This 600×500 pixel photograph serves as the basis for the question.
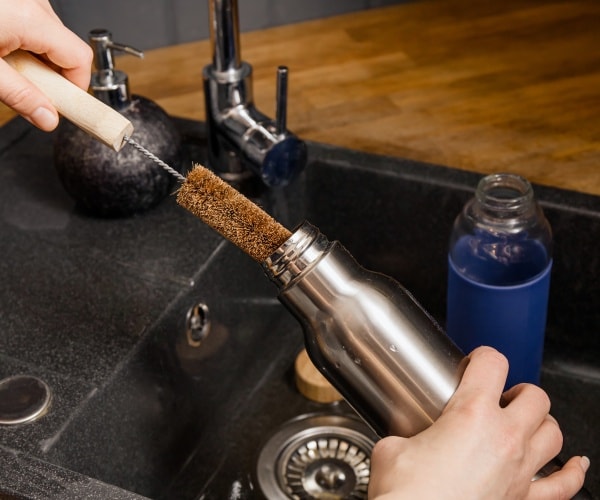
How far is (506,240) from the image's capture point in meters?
0.81

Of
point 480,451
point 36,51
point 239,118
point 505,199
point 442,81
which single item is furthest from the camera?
point 442,81

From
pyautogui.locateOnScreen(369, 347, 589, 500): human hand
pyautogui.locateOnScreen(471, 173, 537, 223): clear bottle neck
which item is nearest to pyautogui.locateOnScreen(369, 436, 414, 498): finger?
pyautogui.locateOnScreen(369, 347, 589, 500): human hand

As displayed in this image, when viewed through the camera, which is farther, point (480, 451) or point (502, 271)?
point (502, 271)

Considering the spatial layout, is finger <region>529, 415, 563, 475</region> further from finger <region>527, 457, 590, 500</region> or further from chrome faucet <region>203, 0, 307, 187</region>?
chrome faucet <region>203, 0, 307, 187</region>

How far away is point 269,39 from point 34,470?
742mm

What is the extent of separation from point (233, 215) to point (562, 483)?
0.94 feet

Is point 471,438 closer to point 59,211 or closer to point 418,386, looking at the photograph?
point 418,386

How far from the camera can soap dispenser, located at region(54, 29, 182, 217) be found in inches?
33.8

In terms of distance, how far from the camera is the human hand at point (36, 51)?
636 mm

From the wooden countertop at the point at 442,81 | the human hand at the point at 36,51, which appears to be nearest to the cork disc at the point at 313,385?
the wooden countertop at the point at 442,81

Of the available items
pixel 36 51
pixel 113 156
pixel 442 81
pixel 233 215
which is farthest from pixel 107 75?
pixel 442 81

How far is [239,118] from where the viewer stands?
0.91 m

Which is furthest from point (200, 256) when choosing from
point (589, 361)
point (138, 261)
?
point (589, 361)

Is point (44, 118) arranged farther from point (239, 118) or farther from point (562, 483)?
point (562, 483)
